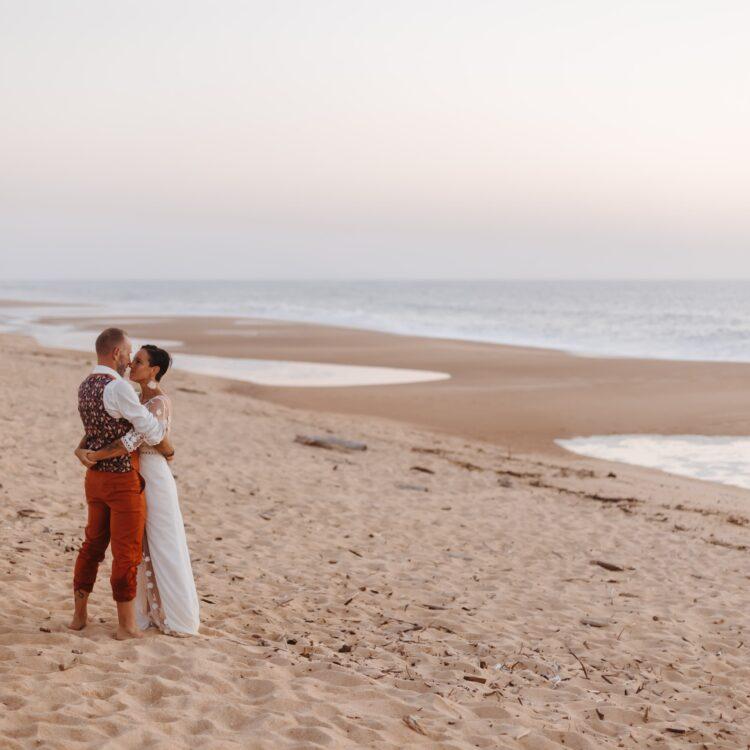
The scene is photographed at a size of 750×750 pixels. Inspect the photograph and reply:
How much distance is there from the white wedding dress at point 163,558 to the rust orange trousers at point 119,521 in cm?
10

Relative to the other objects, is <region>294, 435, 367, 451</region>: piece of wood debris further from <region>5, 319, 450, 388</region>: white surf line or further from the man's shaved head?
<region>5, 319, 450, 388</region>: white surf line

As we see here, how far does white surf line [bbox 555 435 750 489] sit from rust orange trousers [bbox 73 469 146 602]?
10262mm

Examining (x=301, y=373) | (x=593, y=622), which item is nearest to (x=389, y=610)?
(x=593, y=622)

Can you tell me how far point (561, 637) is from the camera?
20.7 ft

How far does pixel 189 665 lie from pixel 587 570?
451 centimetres

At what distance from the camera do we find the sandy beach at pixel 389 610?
4.49m

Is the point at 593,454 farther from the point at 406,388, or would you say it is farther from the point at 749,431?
the point at 406,388

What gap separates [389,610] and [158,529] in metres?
2.20

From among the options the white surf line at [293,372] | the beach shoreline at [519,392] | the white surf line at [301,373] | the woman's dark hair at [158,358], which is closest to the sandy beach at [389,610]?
the woman's dark hair at [158,358]

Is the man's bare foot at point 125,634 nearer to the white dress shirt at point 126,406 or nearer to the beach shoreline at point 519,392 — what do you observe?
the white dress shirt at point 126,406

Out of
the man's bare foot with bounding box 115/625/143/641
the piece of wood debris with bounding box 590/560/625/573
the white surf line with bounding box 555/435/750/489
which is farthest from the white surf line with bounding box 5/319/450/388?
the man's bare foot with bounding box 115/625/143/641

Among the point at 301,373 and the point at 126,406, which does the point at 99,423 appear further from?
the point at 301,373

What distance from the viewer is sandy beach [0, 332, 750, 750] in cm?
449

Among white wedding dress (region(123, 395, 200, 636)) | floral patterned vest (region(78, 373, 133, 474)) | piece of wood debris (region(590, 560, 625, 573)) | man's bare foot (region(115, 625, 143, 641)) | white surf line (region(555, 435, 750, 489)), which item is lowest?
piece of wood debris (region(590, 560, 625, 573))
